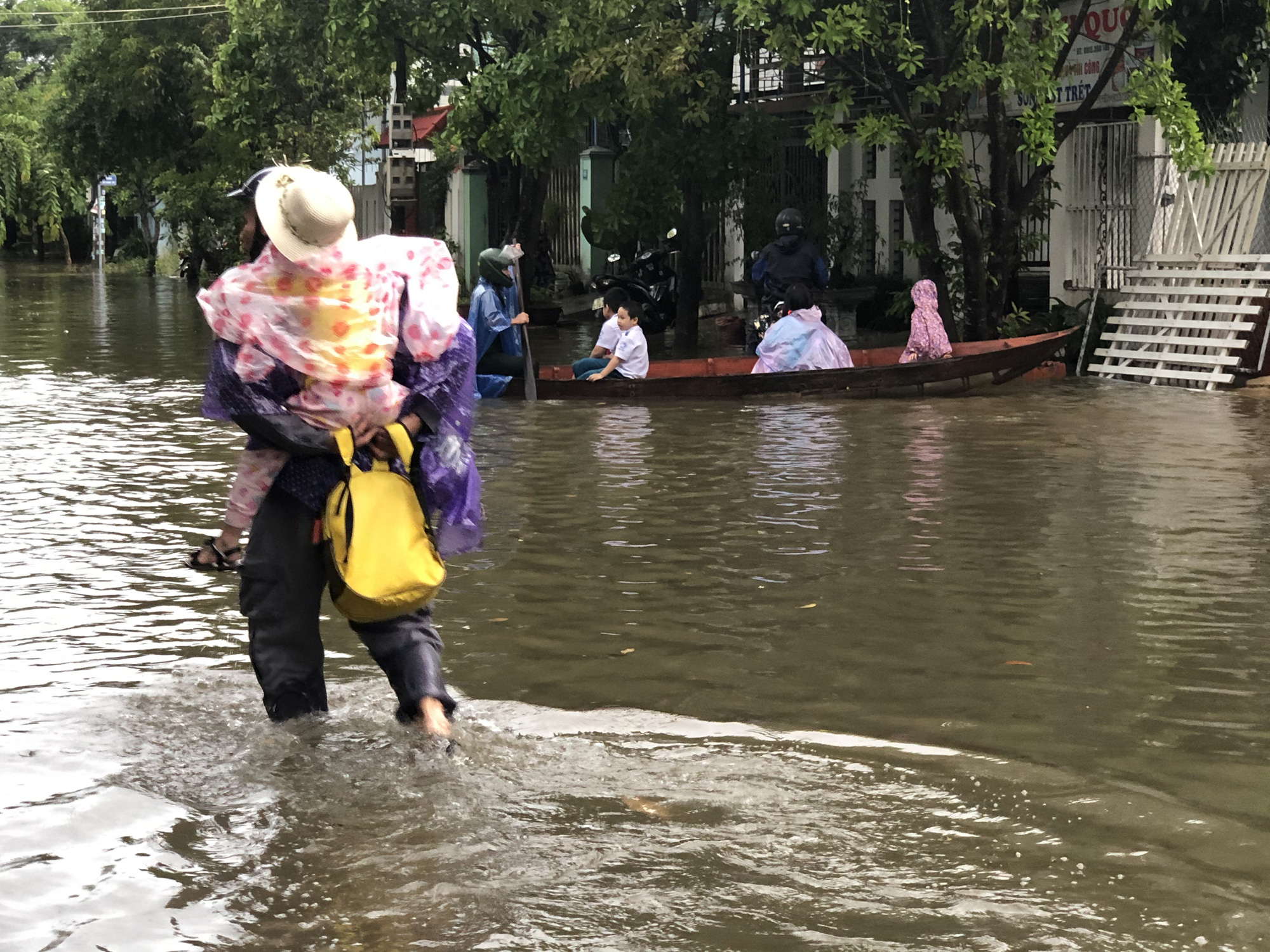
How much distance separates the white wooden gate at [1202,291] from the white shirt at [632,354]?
16.1 feet

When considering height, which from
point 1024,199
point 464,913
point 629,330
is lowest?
point 464,913

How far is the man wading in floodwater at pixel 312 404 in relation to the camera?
4.61 metres

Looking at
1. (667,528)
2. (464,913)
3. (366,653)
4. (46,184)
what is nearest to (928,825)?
(464,913)

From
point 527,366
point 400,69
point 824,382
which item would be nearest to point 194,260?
point 400,69

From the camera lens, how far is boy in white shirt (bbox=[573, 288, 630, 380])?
1578 cm

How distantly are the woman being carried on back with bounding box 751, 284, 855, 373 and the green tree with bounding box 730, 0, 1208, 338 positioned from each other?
203 cm

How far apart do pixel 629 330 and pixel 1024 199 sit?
4.82 m

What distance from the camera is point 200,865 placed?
4.44 metres

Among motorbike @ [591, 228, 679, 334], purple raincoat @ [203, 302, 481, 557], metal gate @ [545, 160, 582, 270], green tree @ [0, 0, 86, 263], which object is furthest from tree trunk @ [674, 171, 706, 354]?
green tree @ [0, 0, 86, 263]

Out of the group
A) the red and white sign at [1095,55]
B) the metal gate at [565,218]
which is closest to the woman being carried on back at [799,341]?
the red and white sign at [1095,55]

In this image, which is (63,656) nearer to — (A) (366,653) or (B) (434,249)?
(A) (366,653)

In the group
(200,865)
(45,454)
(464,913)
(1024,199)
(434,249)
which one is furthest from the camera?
(1024,199)

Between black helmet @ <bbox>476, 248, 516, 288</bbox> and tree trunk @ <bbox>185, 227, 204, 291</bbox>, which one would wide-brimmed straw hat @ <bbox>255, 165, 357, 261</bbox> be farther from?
tree trunk @ <bbox>185, 227, 204, 291</bbox>

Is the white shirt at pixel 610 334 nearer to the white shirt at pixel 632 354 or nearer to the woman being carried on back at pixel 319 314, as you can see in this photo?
the white shirt at pixel 632 354
